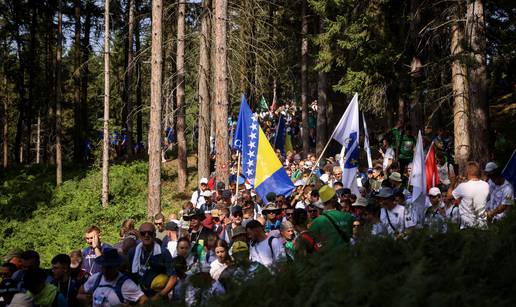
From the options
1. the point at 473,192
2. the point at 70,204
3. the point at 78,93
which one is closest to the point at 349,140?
the point at 473,192

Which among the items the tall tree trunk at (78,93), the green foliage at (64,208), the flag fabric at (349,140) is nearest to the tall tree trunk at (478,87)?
the flag fabric at (349,140)

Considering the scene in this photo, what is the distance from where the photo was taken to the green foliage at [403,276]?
390 centimetres

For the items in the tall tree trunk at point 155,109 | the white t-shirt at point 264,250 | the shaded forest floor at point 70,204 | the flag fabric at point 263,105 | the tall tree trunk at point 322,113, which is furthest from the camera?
the flag fabric at point 263,105

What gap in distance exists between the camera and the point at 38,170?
37.5 metres

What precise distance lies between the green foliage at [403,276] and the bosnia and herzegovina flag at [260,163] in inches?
331

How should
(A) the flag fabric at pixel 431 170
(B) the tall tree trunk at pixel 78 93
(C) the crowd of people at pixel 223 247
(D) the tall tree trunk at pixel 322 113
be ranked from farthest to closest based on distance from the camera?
1. (B) the tall tree trunk at pixel 78 93
2. (D) the tall tree trunk at pixel 322 113
3. (A) the flag fabric at pixel 431 170
4. (C) the crowd of people at pixel 223 247

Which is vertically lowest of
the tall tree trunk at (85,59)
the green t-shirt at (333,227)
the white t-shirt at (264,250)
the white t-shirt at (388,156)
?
the white t-shirt at (264,250)

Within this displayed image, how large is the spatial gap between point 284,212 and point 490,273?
22.8 feet

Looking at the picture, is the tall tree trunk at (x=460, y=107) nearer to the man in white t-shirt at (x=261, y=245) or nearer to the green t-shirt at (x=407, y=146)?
the green t-shirt at (x=407, y=146)

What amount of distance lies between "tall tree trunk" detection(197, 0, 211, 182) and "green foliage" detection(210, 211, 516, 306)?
18519 millimetres

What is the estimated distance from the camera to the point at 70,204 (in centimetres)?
2792

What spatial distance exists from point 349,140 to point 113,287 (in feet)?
29.4

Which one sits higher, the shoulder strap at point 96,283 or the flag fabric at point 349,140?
the flag fabric at point 349,140

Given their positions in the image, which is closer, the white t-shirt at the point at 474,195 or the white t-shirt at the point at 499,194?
the white t-shirt at the point at 474,195
